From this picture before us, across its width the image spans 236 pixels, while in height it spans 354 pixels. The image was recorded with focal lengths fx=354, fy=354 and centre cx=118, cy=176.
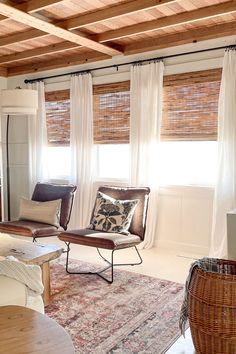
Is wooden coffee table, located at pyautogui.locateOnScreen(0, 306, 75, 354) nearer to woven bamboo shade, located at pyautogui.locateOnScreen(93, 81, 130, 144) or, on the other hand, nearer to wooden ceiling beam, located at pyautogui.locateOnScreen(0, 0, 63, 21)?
wooden ceiling beam, located at pyautogui.locateOnScreen(0, 0, 63, 21)

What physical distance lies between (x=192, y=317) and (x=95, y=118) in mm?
3424

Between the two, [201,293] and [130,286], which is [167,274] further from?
[201,293]

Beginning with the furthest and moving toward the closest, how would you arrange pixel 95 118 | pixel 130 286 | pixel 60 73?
pixel 60 73 → pixel 95 118 → pixel 130 286

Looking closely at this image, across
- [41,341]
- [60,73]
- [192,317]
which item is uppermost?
[60,73]

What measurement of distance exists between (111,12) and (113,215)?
2.03 metres

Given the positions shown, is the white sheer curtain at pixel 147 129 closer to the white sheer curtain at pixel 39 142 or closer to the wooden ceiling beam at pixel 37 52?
the wooden ceiling beam at pixel 37 52

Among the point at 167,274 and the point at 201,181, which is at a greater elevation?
the point at 201,181

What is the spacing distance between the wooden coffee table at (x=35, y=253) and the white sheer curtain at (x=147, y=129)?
71.5 inches

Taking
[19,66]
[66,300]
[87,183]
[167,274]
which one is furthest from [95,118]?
[66,300]

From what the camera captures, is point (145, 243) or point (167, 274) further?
point (145, 243)

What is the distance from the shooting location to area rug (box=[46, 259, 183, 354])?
223cm

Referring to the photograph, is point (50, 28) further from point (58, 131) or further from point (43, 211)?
point (43, 211)

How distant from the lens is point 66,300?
287 cm


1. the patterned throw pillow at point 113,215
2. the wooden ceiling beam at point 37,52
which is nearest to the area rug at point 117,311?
the patterned throw pillow at point 113,215
